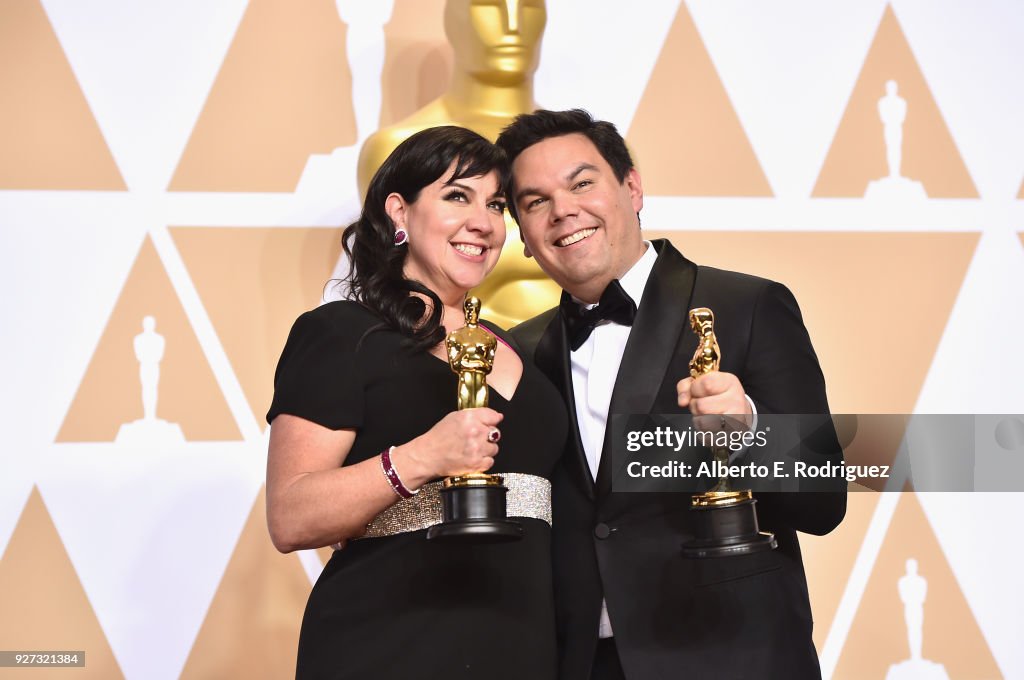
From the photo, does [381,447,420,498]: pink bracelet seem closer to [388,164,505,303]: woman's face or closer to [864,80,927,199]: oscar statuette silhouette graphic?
[388,164,505,303]: woman's face

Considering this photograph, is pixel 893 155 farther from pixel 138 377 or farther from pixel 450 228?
pixel 138 377

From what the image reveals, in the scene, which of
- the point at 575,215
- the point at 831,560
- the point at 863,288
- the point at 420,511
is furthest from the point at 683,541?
the point at 863,288

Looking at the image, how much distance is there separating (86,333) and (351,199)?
2.75 ft

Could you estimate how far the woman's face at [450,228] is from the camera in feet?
6.42

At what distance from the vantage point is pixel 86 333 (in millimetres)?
3082

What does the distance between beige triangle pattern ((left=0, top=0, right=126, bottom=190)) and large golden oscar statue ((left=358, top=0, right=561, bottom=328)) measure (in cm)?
87

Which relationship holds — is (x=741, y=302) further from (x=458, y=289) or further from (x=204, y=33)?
(x=204, y=33)

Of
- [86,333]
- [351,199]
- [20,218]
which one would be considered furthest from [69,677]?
[351,199]

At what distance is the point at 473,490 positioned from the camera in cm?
153

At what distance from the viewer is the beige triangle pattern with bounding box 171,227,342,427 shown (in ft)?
10.2

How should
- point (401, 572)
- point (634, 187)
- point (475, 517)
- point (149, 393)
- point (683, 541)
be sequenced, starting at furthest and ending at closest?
point (149, 393) → point (634, 187) → point (683, 541) → point (401, 572) → point (475, 517)

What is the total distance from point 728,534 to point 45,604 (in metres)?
2.15

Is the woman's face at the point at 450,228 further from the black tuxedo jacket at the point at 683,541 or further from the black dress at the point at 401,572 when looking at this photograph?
the black tuxedo jacket at the point at 683,541

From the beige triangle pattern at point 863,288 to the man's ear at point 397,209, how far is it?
54.8 inches
